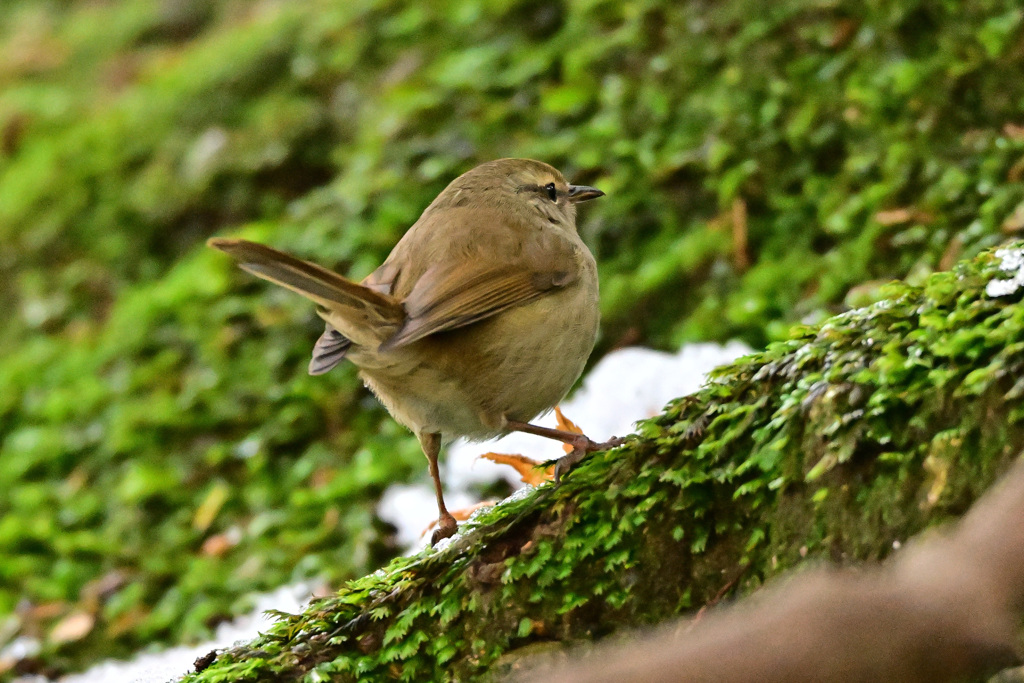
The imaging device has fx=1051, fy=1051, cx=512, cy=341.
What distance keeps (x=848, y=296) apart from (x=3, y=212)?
7567 mm

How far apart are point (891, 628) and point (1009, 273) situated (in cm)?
163

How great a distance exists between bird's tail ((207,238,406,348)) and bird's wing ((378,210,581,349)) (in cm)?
7

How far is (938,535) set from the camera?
2498mm

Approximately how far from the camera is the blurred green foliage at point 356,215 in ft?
17.7

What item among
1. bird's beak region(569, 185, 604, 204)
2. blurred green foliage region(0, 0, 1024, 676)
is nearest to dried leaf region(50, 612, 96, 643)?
blurred green foliage region(0, 0, 1024, 676)

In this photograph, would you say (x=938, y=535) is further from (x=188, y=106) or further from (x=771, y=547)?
(x=188, y=106)

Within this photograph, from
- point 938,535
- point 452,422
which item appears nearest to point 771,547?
point 938,535

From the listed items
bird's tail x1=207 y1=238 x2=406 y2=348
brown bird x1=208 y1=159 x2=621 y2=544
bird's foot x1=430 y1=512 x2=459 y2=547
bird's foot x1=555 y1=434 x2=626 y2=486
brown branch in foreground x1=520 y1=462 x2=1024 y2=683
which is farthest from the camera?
bird's foot x1=430 y1=512 x2=459 y2=547

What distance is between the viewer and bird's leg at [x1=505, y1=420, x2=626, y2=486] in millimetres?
3410

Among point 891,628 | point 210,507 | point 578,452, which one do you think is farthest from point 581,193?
point 891,628

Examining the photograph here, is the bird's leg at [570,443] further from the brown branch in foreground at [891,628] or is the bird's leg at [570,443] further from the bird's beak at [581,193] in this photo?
the brown branch in foreground at [891,628]

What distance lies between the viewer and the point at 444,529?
3.91 metres

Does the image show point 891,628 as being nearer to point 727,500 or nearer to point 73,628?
point 727,500

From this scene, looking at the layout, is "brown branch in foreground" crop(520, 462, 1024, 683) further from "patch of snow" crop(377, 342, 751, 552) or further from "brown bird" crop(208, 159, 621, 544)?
"patch of snow" crop(377, 342, 751, 552)
